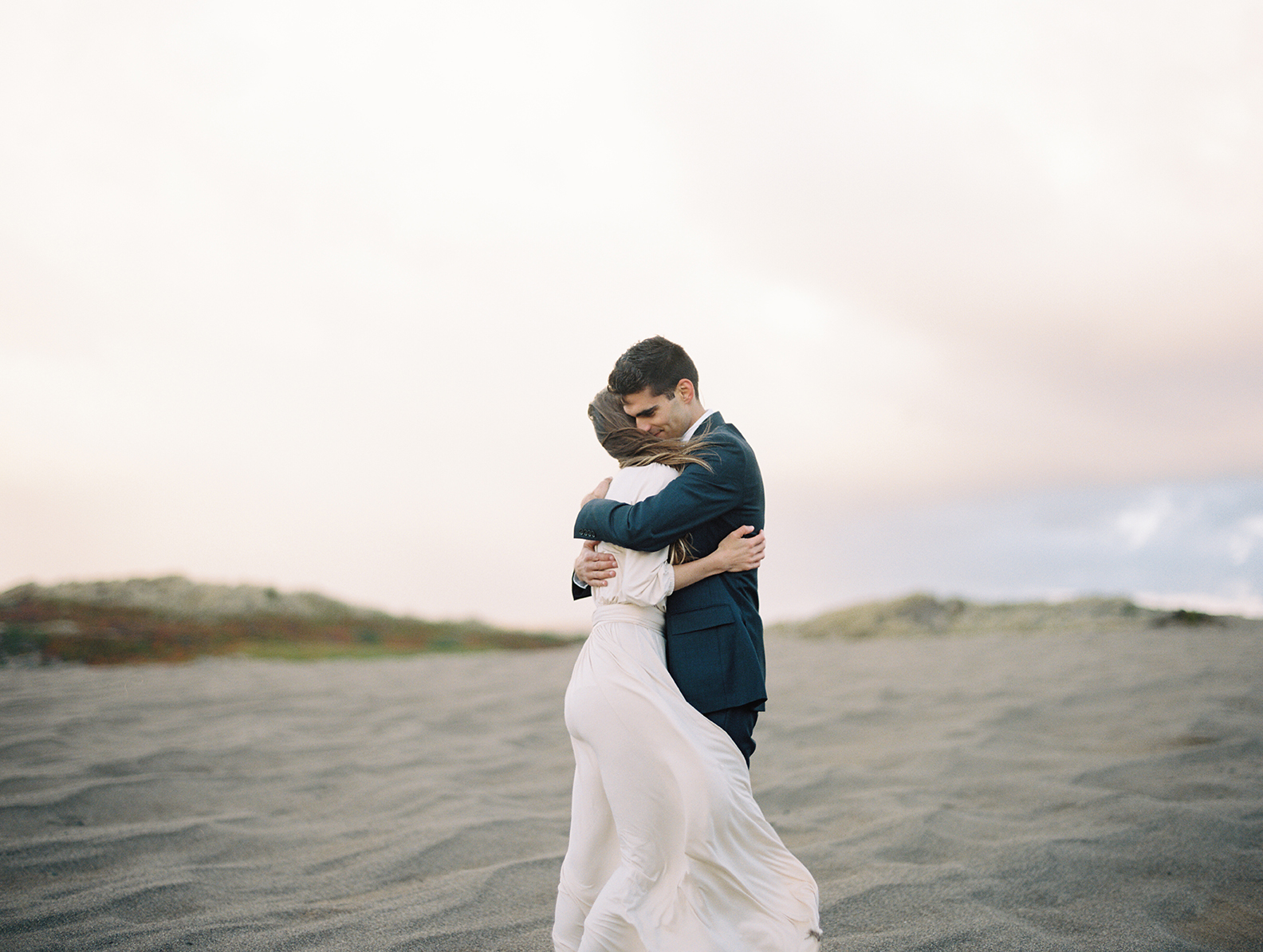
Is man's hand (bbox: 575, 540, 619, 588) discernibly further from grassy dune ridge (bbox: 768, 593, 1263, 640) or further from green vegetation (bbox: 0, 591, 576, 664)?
grassy dune ridge (bbox: 768, 593, 1263, 640)

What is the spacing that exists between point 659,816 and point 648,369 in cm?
124

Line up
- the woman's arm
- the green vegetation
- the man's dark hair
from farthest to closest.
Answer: the green vegetation < the man's dark hair < the woman's arm

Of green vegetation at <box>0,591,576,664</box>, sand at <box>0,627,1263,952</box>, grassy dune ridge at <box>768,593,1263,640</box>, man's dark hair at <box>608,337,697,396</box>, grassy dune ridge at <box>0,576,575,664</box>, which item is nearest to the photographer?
man's dark hair at <box>608,337,697,396</box>

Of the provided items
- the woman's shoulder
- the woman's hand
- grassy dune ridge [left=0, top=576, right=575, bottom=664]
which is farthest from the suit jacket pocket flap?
grassy dune ridge [left=0, top=576, right=575, bottom=664]

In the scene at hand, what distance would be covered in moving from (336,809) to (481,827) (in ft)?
3.67

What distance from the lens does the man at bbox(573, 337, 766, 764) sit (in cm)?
229

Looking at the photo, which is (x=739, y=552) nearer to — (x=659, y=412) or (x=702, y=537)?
(x=702, y=537)

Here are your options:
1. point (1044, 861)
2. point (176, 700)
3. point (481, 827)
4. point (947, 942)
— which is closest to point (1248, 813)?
point (1044, 861)

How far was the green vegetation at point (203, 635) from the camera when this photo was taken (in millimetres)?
9672

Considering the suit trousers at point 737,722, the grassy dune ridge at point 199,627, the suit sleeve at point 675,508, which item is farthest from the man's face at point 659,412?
the grassy dune ridge at point 199,627

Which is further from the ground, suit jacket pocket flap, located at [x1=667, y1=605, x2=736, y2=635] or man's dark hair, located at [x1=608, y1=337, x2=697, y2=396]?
man's dark hair, located at [x1=608, y1=337, x2=697, y2=396]

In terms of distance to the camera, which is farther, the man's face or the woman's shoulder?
the man's face

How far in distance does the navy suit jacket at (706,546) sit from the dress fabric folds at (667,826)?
0.28 feet

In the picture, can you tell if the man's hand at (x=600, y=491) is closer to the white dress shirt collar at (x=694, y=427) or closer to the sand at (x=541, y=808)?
the white dress shirt collar at (x=694, y=427)
